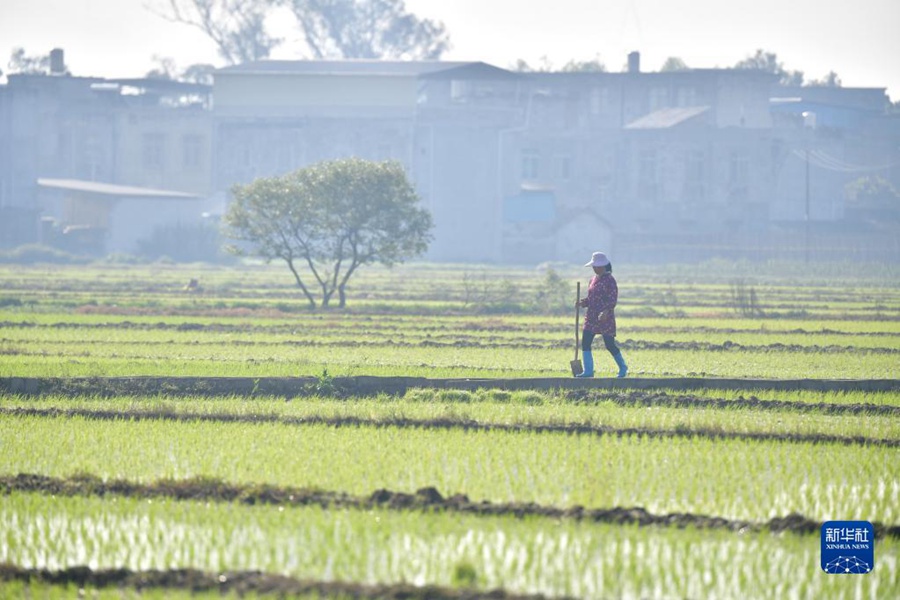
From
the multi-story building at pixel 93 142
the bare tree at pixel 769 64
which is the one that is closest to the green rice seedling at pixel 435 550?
the multi-story building at pixel 93 142

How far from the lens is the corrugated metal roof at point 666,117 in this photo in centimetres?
6631

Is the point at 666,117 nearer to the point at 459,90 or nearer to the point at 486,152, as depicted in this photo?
the point at 486,152

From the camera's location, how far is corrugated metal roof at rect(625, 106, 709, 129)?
218ft

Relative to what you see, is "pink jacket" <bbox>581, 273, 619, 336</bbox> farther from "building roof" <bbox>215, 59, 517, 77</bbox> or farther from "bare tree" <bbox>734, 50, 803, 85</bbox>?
"bare tree" <bbox>734, 50, 803, 85</bbox>

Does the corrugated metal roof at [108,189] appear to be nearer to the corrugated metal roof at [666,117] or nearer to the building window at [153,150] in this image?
the building window at [153,150]

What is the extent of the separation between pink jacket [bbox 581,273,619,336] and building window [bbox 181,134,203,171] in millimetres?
55373

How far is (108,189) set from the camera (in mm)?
63625

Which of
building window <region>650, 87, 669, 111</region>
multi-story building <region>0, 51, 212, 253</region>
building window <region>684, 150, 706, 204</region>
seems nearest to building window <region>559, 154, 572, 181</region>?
building window <region>684, 150, 706, 204</region>

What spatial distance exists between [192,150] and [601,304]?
183ft

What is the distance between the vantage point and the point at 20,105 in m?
70.8

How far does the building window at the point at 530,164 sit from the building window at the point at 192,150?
1577cm

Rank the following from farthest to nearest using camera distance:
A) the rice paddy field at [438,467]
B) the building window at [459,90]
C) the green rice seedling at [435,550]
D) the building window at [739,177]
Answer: the building window at [739,177] → the building window at [459,90] → the rice paddy field at [438,467] → the green rice seedling at [435,550]

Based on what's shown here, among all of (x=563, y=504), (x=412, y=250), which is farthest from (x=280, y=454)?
(x=412, y=250)

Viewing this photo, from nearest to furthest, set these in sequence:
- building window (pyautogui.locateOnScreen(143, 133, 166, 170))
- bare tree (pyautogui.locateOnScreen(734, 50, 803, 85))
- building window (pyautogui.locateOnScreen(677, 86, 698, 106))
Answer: building window (pyautogui.locateOnScreen(143, 133, 166, 170)) → building window (pyautogui.locateOnScreen(677, 86, 698, 106)) → bare tree (pyautogui.locateOnScreen(734, 50, 803, 85))
